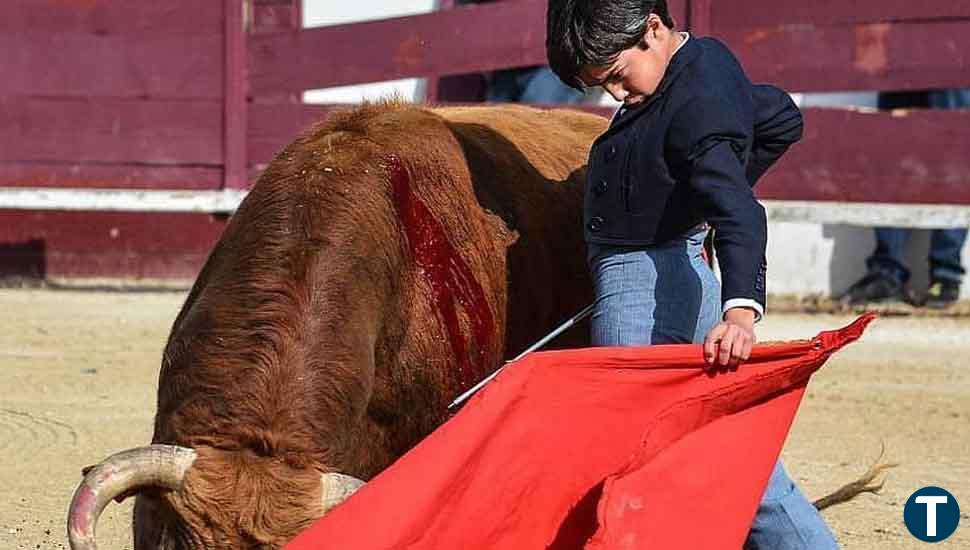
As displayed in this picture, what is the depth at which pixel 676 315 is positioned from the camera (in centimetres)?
309

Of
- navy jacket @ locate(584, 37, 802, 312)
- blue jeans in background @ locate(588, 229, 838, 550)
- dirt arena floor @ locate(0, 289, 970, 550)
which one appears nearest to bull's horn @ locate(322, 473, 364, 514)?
Result: blue jeans in background @ locate(588, 229, 838, 550)

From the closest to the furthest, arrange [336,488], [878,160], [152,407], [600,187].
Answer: [336,488]
[600,187]
[152,407]
[878,160]

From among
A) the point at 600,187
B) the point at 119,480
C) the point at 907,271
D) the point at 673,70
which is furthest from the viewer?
the point at 907,271

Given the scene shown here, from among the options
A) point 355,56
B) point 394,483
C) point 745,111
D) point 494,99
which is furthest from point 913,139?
point 394,483

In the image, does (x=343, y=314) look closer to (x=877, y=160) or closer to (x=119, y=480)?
(x=119, y=480)

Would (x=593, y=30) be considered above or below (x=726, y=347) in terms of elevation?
above

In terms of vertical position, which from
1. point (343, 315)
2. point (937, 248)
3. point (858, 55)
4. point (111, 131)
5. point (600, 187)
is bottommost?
point (937, 248)

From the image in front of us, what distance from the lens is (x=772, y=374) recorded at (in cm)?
291

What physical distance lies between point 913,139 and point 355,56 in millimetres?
2703

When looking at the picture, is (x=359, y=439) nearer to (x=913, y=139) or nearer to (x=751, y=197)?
(x=751, y=197)

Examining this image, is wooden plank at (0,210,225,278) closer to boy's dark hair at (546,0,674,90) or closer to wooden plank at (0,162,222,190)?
wooden plank at (0,162,222,190)

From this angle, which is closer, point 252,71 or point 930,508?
point 930,508

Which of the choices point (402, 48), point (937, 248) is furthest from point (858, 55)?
point (402, 48)

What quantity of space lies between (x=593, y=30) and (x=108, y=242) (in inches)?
241
